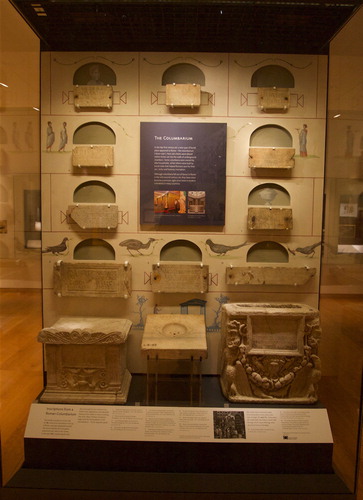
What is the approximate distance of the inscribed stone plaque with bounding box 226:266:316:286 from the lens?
11.4 feet

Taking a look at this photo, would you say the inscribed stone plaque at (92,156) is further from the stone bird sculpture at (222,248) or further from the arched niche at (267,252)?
the arched niche at (267,252)

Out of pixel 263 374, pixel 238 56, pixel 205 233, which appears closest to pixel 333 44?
pixel 238 56

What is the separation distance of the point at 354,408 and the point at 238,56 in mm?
2866

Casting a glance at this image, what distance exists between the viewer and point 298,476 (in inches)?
107

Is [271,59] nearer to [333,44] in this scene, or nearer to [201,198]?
[333,44]

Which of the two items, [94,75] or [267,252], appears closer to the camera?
[94,75]

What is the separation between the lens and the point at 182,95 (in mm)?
3324

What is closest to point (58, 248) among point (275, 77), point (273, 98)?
point (273, 98)

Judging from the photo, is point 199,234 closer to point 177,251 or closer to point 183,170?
point 177,251

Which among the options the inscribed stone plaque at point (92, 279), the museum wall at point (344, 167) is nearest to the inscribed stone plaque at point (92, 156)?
the inscribed stone plaque at point (92, 279)

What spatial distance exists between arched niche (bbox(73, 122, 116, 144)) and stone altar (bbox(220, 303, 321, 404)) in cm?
177

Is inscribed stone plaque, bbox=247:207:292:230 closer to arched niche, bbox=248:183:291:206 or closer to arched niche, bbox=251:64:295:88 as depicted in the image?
arched niche, bbox=248:183:291:206

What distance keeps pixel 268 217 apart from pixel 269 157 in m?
0.50

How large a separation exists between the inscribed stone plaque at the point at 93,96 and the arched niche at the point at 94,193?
64 centimetres
